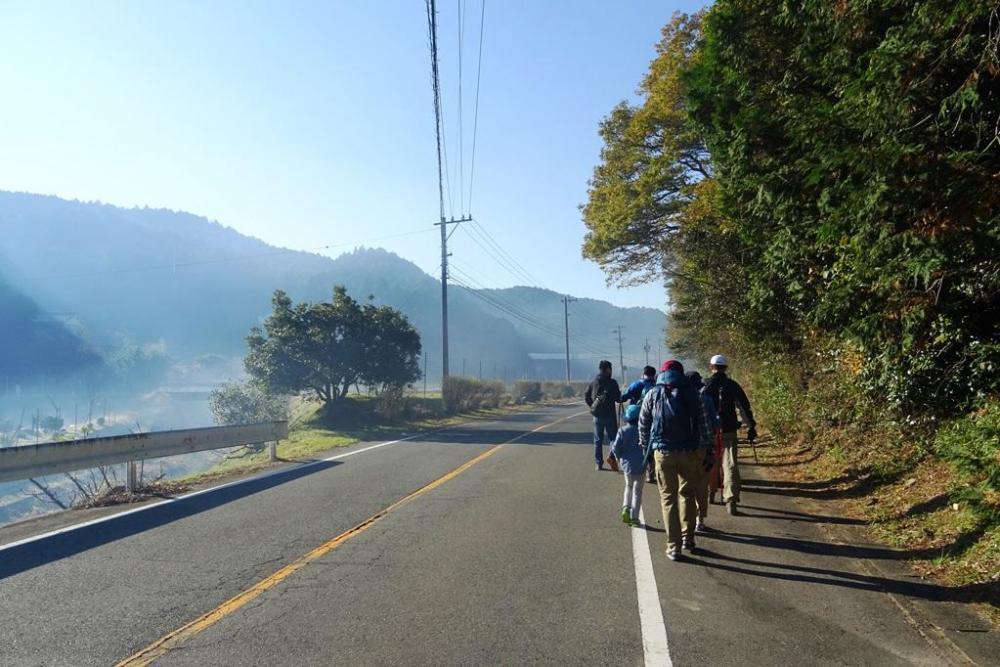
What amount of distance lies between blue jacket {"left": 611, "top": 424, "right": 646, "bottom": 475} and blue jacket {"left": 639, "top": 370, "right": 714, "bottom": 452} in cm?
73

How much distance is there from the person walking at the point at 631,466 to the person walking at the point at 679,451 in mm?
918

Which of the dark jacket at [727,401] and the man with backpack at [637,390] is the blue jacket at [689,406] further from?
the man with backpack at [637,390]

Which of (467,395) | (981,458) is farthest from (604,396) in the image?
(467,395)

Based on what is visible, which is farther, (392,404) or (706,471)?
(392,404)

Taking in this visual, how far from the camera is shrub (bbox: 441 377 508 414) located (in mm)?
37875

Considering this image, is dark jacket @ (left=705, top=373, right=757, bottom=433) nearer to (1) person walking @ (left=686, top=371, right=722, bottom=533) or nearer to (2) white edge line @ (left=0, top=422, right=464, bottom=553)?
(1) person walking @ (left=686, top=371, right=722, bottom=533)

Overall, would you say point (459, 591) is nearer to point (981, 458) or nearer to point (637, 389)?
point (637, 389)

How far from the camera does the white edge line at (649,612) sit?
4117mm

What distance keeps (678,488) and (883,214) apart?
294 cm

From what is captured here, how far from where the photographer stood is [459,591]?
535cm

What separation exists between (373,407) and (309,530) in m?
25.1

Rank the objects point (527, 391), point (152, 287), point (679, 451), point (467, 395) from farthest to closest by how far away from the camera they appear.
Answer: point (152, 287), point (527, 391), point (467, 395), point (679, 451)

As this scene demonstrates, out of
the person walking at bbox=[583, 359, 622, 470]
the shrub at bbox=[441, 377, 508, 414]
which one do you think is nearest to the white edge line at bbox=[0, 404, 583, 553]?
the person walking at bbox=[583, 359, 622, 470]

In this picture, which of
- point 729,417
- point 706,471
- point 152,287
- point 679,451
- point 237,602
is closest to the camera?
point 237,602
